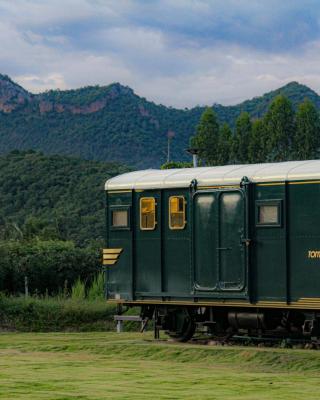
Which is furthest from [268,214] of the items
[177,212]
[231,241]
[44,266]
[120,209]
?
[44,266]

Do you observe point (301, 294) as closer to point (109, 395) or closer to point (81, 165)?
point (109, 395)

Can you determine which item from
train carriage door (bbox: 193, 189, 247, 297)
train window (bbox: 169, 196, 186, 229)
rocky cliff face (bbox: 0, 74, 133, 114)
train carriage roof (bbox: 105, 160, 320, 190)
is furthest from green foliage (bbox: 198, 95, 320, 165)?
train carriage door (bbox: 193, 189, 247, 297)

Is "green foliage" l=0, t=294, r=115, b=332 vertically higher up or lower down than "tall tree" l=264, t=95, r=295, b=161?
lower down

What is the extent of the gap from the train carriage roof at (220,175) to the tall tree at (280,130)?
1668 inches

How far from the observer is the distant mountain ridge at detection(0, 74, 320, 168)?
90062 millimetres

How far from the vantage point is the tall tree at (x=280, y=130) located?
203 ft

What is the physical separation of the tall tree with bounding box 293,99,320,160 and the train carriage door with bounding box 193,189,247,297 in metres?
44.2

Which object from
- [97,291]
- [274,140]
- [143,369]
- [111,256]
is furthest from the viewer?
[274,140]

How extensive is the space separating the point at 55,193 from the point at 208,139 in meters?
11.9

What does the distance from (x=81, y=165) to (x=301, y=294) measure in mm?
44904

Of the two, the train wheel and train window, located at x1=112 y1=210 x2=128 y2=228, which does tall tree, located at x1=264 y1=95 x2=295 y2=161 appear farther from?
the train wheel

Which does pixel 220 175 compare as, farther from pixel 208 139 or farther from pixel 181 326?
pixel 208 139

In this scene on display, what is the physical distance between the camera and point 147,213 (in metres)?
19.4

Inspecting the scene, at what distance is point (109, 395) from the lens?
1117cm
